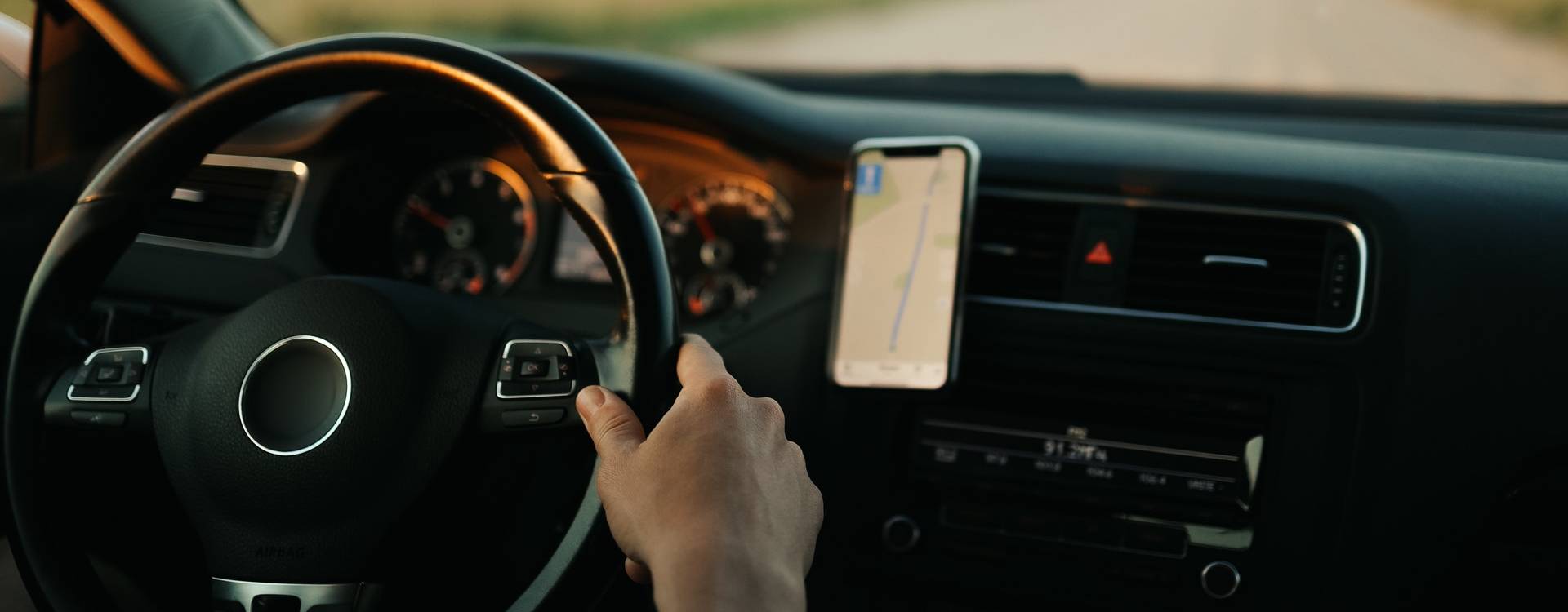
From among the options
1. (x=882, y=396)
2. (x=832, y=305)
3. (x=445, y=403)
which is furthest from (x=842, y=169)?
(x=445, y=403)

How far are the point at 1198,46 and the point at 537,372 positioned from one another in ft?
4.84

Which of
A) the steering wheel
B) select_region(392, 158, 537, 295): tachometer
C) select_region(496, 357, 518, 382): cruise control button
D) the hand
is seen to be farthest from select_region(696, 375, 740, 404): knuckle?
select_region(392, 158, 537, 295): tachometer

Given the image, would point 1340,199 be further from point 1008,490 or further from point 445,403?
point 445,403

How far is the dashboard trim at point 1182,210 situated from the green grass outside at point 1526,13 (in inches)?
24.4

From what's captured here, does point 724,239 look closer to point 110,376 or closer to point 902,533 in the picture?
point 902,533

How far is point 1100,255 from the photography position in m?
1.92

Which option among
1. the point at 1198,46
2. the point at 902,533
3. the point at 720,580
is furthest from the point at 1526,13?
the point at 720,580

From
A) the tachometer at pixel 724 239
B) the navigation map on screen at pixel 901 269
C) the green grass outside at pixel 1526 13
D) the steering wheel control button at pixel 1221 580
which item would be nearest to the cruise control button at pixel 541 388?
the navigation map on screen at pixel 901 269

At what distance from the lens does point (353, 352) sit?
1286 mm

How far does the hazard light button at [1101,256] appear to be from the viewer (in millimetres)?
1910

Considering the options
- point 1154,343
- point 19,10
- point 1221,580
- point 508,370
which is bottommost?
point 1221,580

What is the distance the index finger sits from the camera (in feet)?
3.84

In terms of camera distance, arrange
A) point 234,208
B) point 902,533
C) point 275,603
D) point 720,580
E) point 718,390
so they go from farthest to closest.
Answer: point 234,208
point 902,533
point 275,603
point 718,390
point 720,580

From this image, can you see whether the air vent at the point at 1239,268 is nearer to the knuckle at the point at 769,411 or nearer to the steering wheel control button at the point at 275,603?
the knuckle at the point at 769,411
